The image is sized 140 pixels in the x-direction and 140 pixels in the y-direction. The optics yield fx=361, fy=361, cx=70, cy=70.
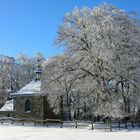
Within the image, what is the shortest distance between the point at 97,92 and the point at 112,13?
885cm

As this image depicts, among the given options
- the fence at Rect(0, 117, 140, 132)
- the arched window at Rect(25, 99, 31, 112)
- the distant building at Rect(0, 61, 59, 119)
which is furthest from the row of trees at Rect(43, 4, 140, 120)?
the arched window at Rect(25, 99, 31, 112)

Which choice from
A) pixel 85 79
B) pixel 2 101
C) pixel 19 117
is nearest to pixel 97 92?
pixel 85 79

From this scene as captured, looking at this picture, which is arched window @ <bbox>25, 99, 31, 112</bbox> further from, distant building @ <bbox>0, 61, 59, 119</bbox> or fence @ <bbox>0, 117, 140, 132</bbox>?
fence @ <bbox>0, 117, 140, 132</bbox>

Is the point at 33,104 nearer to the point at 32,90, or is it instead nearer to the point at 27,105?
the point at 27,105

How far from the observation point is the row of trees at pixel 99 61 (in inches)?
1495

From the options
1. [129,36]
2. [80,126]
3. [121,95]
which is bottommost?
[80,126]

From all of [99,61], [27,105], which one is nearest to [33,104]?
[27,105]

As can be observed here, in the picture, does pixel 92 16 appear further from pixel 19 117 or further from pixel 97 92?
pixel 19 117

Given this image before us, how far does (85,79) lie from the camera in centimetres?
3981

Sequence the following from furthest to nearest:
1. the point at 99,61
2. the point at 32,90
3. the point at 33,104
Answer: the point at 32,90 → the point at 33,104 → the point at 99,61

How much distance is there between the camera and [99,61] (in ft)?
126

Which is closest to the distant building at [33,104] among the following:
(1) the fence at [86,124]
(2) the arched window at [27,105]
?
(2) the arched window at [27,105]

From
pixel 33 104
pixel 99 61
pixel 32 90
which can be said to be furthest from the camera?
pixel 32 90

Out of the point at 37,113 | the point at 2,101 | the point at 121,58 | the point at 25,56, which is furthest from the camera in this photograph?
the point at 25,56
